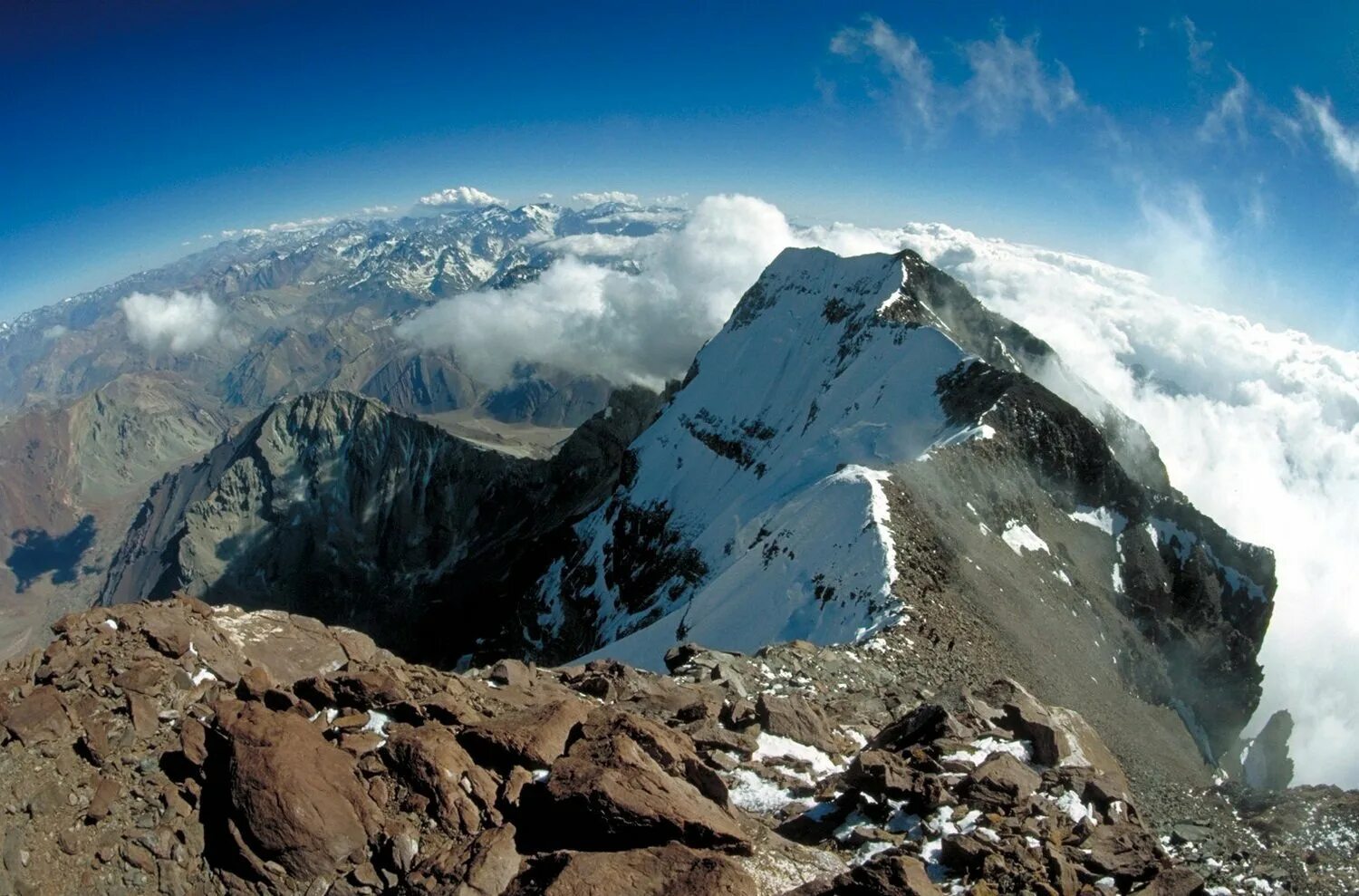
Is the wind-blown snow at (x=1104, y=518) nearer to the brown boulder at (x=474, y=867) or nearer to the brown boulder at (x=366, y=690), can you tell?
the brown boulder at (x=366, y=690)

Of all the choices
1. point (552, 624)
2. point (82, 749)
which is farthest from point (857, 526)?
point (552, 624)

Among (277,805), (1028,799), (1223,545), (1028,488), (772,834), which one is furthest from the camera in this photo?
(1223,545)

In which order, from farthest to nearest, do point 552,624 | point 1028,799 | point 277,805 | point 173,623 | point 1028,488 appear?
point 552,624 < point 1028,488 < point 173,623 < point 1028,799 < point 277,805

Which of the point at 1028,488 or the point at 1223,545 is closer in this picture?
the point at 1028,488

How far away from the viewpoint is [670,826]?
13.5m

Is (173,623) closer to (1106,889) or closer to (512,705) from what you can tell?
(512,705)

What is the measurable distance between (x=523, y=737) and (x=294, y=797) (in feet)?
15.5

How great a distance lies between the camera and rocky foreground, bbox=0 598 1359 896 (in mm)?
12977

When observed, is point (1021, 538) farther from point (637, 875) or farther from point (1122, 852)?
point (637, 875)

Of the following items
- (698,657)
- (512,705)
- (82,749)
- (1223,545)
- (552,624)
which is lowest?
(552,624)

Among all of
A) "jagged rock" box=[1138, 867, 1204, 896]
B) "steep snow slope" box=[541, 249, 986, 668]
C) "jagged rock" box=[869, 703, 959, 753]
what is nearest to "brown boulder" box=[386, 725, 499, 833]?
"jagged rock" box=[869, 703, 959, 753]

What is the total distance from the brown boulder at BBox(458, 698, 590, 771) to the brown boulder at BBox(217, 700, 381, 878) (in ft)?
8.32

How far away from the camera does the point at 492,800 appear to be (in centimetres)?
1459

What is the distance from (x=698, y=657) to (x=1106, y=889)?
19.8 meters
